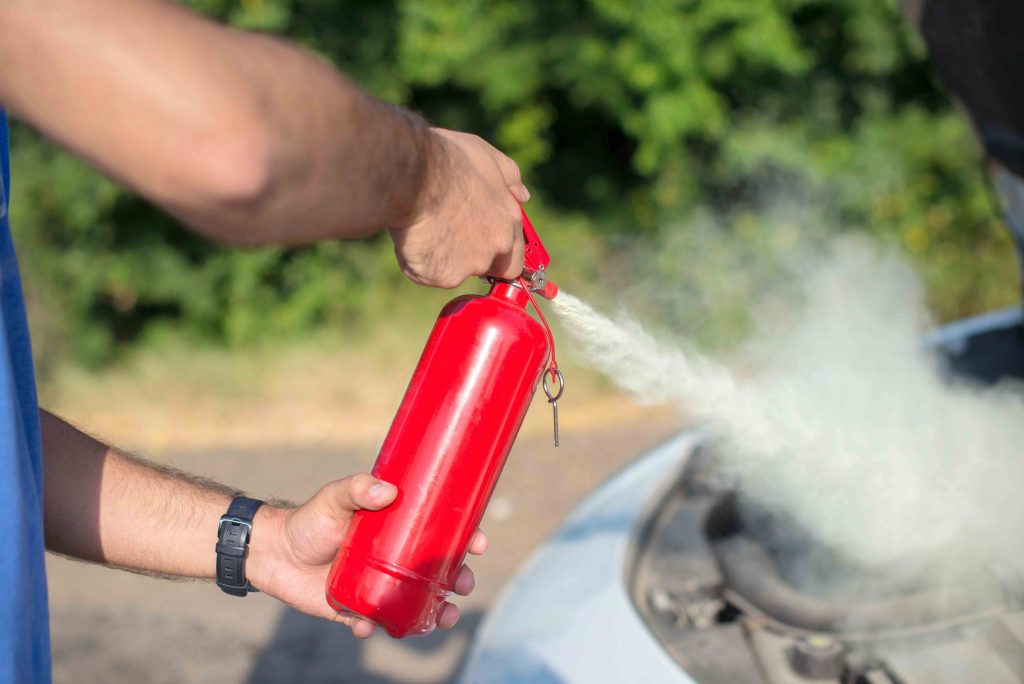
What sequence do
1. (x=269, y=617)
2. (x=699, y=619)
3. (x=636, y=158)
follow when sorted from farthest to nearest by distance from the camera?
1. (x=636, y=158)
2. (x=269, y=617)
3. (x=699, y=619)

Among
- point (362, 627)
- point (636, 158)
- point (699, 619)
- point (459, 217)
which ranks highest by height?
point (636, 158)

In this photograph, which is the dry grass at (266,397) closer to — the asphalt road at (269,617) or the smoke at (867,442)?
the asphalt road at (269,617)

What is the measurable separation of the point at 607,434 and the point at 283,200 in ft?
14.6

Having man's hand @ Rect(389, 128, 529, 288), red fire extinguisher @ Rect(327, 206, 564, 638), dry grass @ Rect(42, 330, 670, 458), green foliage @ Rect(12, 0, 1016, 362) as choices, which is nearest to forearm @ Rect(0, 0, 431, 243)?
man's hand @ Rect(389, 128, 529, 288)

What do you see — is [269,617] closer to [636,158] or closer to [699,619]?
[699,619]

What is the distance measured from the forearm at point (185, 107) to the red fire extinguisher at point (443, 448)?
469 mm

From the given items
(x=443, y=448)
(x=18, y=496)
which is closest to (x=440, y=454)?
(x=443, y=448)

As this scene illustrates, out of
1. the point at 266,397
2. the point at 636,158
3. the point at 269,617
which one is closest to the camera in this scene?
the point at 269,617

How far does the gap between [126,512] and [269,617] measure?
95.0 inches

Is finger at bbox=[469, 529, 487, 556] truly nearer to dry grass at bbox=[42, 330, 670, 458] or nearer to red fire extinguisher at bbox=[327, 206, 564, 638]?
red fire extinguisher at bbox=[327, 206, 564, 638]

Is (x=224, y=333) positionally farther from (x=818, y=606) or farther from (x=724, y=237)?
(x=818, y=606)

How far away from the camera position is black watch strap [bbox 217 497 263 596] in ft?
5.08

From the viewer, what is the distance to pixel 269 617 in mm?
3785

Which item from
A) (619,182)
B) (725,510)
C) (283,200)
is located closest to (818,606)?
(725,510)
